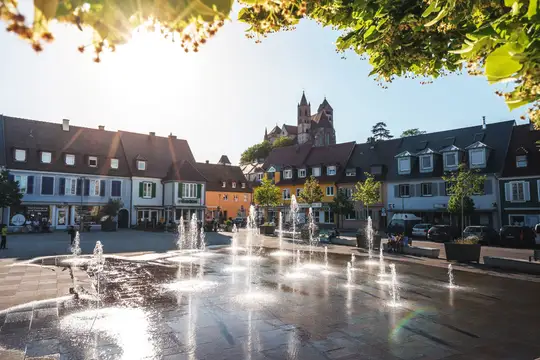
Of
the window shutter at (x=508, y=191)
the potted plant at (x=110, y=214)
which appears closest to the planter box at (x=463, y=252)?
the window shutter at (x=508, y=191)

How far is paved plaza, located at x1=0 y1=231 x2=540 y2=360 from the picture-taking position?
243 inches

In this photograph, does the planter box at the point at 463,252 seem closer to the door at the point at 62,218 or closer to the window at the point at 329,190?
the window at the point at 329,190

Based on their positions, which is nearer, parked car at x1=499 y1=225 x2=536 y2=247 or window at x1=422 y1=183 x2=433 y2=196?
parked car at x1=499 y1=225 x2=536 y2=247

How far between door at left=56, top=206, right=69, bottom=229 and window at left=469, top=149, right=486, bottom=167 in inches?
1661

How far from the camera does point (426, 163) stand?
39.4 metres

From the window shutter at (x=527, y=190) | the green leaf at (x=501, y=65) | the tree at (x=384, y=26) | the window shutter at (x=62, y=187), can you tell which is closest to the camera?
the tree at (x=384, y=26)

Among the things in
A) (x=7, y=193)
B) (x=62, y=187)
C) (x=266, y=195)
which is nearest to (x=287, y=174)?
(x=266, y=195)

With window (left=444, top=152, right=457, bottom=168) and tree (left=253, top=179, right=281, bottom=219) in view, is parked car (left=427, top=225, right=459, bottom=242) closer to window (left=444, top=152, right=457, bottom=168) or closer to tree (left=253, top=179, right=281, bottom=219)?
window (left=444, top=152, right=457, bottom=168)

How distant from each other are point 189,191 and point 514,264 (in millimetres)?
36208

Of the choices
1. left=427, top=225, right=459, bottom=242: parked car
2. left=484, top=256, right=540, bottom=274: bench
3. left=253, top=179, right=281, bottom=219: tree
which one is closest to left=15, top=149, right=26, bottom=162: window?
left=253, top=179, right=281, bottom=219: tree

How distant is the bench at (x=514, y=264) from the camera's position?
14.3 metres

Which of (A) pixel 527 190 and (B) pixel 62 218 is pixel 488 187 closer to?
(A) pixel 527 190

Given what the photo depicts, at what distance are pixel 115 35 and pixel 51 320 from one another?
811 centimetres

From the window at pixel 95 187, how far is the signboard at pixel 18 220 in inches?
297
